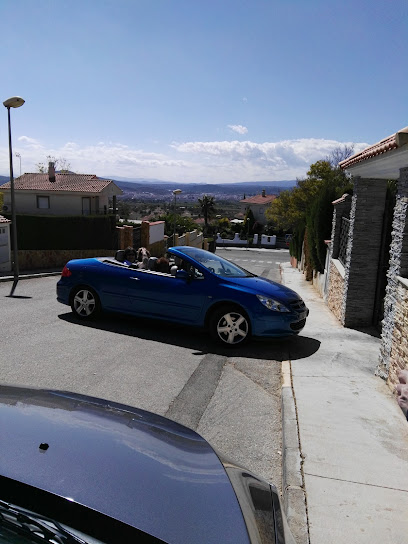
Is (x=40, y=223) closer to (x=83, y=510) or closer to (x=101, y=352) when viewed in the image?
(x=101, y=352)

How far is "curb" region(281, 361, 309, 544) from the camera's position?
3.26 metres

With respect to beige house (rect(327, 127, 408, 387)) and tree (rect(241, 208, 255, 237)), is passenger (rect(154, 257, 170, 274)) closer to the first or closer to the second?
beige house (rect(327, 127, 408, 387))

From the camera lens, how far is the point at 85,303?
29.0 ft

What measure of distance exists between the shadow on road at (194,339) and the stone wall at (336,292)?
6.06 ft

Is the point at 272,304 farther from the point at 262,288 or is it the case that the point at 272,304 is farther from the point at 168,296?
the point at 168,296

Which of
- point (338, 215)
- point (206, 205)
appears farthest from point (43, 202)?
point (206, 205)

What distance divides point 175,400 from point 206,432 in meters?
0.84

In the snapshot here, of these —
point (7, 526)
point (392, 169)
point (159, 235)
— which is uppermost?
point (392, 169)

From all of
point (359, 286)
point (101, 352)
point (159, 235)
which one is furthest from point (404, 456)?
point (159, 235)

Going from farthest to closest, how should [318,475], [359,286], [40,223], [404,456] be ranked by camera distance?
[40,223] < [359,286] < [404,456] < [318,475]

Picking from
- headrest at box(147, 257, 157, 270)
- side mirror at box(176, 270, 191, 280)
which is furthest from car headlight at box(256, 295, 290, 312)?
headrest at box(147, 257, 157, 270)

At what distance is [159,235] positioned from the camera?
30172 millimetres

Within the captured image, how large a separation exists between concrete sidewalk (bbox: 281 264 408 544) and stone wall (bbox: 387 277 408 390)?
0.28m

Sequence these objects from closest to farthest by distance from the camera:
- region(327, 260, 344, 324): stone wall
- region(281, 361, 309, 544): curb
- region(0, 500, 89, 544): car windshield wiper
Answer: region(0, 500, 89, 544): car windshield wiper, region(281, 361, 309, 544): curb, region(327, 260, 344, 324): stone wall
